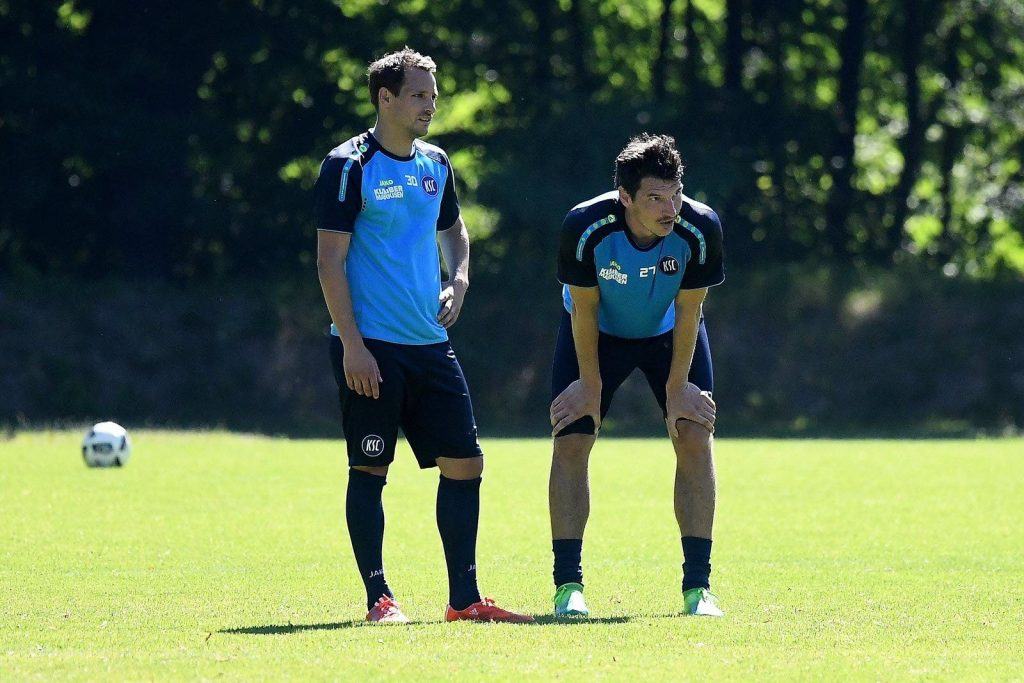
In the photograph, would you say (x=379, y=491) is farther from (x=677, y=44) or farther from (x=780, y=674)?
(x=677, y=44)

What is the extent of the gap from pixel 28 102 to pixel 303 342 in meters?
6.14

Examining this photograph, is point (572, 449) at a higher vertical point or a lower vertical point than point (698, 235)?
lower

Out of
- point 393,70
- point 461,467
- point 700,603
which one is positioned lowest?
point 700,603

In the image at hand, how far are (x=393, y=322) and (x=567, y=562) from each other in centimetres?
136

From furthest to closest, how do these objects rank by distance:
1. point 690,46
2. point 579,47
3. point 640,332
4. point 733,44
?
point 690,46 < point 733,44 < point 579,47 < point 640,332

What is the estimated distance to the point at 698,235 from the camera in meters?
7.13

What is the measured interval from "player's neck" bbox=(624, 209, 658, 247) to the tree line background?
713 inches

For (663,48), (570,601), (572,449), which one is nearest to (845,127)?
(663,48)

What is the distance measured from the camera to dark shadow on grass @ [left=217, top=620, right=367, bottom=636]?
21.5 feet

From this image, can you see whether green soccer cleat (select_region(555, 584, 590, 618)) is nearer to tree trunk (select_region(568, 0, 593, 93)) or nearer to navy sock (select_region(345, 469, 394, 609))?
navy sock (select_region(345, 469, 394, 609))

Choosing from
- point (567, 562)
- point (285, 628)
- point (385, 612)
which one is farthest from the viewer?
point (567, 562)

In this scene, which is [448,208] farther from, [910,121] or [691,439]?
[910,121]

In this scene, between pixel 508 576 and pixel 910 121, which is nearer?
pixel 508 576

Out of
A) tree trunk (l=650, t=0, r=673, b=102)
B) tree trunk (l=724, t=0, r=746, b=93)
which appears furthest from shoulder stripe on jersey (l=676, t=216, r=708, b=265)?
tree trunk (l=650, t=0, r=673, b=102)
